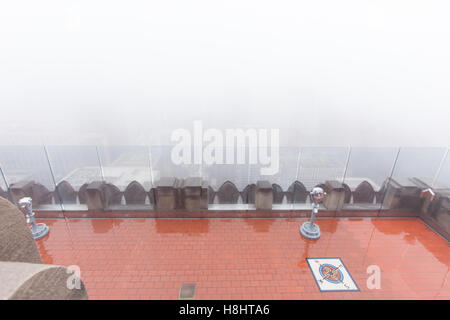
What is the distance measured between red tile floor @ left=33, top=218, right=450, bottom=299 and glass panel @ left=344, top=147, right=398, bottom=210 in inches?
16.5

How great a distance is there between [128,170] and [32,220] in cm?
196

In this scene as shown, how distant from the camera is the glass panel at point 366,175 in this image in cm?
508

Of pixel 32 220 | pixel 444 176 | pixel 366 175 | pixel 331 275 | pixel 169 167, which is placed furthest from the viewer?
pixel 169 167

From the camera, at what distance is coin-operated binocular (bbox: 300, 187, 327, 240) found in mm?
4188

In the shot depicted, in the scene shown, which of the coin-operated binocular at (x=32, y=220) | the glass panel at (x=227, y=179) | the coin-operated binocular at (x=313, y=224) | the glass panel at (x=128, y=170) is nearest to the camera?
the coin-operated binocular at (x=32, y=220)

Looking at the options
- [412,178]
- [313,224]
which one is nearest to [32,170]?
[313,224]

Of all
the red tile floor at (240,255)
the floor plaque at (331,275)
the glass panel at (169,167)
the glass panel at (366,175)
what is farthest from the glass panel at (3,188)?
the glass panel at (366,175)

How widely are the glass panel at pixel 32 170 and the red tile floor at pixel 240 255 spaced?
0.61 m

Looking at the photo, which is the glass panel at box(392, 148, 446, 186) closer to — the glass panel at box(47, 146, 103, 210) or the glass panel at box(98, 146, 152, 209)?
the glass panel at box(98, 146, 152, 209)

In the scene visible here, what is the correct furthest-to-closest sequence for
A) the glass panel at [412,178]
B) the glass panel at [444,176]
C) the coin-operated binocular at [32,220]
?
1. the glass panel at [412,178]
2. the glass panel at [444,176]
3. the coin-operated binocular at [32,220]

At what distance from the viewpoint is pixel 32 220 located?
13.9 feet

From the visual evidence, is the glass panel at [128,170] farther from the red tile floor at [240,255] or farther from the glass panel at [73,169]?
the red tile floor at [240,255]

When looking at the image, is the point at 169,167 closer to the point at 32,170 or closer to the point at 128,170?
the point at 128,170
